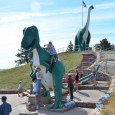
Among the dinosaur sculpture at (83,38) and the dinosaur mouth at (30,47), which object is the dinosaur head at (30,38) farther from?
the dinosaur sculpture at (83,38)

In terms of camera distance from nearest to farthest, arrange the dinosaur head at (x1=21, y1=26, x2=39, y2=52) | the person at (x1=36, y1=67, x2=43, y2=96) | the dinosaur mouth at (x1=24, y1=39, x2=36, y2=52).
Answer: the dinosaur head at (x1=21, y1=26, x2=39, y2=52) → the dinosaur mouth at (x1=24, y1=39, x2=36, y2=52) → the person at (x1=36, y1=67, x2=43, y2=96)

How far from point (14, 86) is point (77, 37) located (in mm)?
18060

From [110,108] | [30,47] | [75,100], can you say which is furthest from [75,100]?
[110,108]

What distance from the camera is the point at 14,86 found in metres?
27.0

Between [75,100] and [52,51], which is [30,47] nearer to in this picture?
[52,51]

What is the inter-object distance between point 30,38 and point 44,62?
50.7 inches

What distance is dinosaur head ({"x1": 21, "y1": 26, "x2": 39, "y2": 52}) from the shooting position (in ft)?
56.2

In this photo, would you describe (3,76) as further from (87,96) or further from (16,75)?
(87,96)

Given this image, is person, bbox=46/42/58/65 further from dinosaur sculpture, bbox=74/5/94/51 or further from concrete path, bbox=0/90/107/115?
dinosaur sculpture, bbox=74/5/94/51

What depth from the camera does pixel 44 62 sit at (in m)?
17.5

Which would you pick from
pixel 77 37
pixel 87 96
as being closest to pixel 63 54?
pixel 77 37

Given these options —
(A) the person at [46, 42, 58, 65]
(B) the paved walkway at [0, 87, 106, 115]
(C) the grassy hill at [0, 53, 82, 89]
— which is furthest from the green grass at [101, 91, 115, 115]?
(C) the grassy hill at [0, 53, 82, 89]

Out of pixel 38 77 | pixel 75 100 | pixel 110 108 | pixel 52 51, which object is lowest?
pixel 75 100

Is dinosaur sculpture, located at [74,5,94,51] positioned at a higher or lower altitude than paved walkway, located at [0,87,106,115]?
higher
